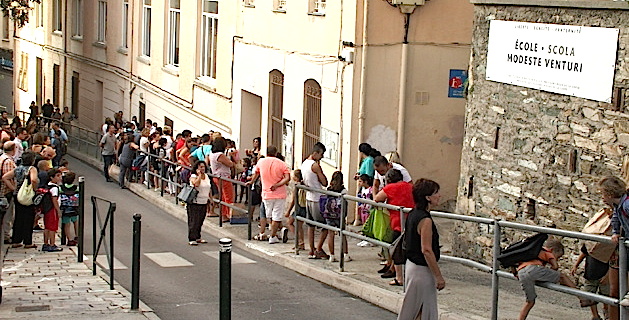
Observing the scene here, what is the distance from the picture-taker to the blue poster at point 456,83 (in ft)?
61.8

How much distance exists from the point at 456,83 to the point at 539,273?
9.50 m

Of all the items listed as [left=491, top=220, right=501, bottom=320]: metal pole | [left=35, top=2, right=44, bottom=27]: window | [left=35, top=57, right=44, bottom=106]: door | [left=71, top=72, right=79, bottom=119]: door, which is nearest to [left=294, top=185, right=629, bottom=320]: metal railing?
[left=491, top=220, right=501, bottom=320]: metal pole

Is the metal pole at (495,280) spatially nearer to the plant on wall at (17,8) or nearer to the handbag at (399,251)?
the handbag at (399,251)

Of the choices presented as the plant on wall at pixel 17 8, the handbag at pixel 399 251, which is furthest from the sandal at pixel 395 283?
the plant on wall at pixel 17 8

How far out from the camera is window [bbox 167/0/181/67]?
29.6m

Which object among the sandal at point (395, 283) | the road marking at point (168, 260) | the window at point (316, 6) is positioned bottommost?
the road marking at point (168, 260)

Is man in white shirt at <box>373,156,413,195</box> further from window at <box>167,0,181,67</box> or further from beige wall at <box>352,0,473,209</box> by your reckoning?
window at <box>167,0,181,67</box>

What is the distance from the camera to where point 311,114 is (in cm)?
2055

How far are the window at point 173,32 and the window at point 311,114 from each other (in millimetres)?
9776

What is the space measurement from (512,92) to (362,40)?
15.3ft

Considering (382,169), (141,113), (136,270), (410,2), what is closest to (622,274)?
(136,270)

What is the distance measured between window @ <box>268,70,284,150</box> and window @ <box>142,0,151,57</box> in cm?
1052

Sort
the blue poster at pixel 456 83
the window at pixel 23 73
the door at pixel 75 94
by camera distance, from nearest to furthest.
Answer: the blue poster at pixel 456 83 → the door at pixel 75 94 → the window at pixel 23 73

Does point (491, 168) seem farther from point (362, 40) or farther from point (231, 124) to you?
point (231, 124)
